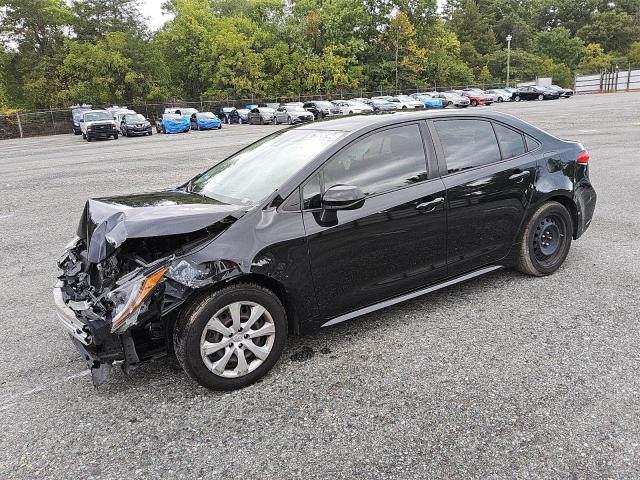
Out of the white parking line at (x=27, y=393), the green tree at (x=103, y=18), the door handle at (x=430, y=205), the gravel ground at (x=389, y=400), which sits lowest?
the gravel ground at (x=389, y=400)

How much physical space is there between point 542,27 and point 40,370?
10880 cm

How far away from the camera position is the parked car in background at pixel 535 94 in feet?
148

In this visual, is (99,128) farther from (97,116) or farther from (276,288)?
(276,288)

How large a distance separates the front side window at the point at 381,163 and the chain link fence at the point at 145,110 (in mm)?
40010

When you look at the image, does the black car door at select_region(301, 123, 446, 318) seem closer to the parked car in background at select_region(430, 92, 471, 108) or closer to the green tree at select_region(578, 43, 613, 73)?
the parked car in background at select_region(430, 92, 471, 108)

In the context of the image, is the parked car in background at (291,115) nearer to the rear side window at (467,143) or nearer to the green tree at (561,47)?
the rear side window at (467,143)

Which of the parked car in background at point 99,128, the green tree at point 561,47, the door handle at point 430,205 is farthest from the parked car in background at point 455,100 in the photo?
the green tree at point 561,47

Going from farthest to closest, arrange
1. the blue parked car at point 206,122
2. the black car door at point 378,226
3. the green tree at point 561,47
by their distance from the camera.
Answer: the green tree at point 561,47
the blue parked car at point 206,122
the black car door at point 378,226

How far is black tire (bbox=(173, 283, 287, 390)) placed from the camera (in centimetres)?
286

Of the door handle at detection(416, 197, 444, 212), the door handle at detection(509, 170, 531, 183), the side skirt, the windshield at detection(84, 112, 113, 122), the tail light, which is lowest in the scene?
the side skirt

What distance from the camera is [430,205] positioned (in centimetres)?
369

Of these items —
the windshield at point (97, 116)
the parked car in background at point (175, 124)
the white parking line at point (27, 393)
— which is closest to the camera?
the white parking line at point (27, 393)

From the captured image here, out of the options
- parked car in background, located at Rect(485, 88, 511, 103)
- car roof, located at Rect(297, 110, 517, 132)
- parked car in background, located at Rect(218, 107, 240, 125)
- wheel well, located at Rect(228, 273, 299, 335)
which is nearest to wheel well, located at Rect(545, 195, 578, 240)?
car roof, located at Rect(297, 110, 517, 132)

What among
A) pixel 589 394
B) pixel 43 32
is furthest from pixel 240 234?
pixel 43 32
